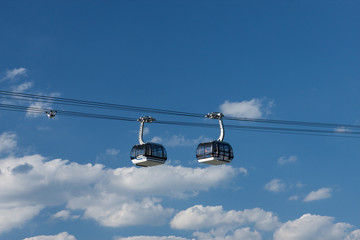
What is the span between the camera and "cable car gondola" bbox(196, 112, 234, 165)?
201ft

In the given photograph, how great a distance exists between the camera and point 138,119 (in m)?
62.8

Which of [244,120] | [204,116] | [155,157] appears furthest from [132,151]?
[244,120]

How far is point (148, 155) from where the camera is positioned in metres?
61.5

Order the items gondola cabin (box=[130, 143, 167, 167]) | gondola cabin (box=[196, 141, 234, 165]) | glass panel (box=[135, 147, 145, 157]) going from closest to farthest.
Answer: gondola cabin (box=[196, 141, 234, 165])
gondola cabin (box=[130, 143, 167, 167])
glass panel (box=[135, 147, 145, 157])

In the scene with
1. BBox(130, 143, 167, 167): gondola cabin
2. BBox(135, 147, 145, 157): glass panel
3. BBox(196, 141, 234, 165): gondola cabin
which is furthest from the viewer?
BBox(135, 147, 145, 157): glass panel

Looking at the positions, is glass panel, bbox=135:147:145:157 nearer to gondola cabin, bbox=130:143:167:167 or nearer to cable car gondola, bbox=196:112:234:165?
gondola cabin, bbox=130:143:167:167

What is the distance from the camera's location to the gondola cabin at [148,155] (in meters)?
61.6

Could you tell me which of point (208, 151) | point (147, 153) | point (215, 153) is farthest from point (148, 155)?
point (215, 153)

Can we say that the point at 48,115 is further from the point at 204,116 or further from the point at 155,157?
the point at 204,116

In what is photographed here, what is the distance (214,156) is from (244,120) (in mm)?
8849

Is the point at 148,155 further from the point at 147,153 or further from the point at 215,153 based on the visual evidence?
the point at 215,153

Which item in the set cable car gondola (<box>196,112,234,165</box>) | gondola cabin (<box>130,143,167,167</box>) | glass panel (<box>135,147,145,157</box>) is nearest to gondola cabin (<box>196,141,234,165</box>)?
cable car gondola (<box>196,112,234,165</box>)

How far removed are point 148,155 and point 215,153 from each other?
6.57 meters

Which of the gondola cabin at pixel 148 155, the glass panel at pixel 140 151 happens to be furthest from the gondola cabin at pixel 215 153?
the glass panel at pixel 140 151
